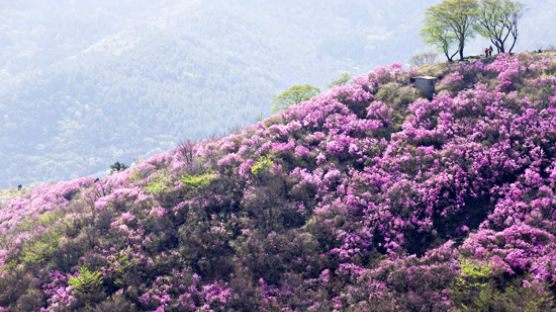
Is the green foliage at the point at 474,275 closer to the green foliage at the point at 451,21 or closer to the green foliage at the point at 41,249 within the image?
the green foliage at the point at 41,249

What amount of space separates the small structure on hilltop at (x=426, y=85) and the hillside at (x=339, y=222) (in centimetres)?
52

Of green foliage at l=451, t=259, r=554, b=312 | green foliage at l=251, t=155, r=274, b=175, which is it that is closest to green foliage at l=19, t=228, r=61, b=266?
green foliage at l=251, t=155, r=274, b=175

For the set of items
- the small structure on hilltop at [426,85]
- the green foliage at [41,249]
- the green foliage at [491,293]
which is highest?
the small structure on hilltop at [426,85]

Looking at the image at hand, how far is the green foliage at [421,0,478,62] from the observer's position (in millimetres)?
27359

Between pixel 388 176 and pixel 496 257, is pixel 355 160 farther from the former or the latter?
pixel 496 257

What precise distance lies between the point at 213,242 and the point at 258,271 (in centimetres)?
243

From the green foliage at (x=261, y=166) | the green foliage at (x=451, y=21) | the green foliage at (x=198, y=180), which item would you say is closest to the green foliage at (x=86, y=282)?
the green foliage at (x=198, y=180)

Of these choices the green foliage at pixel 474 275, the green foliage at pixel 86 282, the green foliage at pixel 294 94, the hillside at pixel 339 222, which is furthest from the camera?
the green foliage at pixel 294 94

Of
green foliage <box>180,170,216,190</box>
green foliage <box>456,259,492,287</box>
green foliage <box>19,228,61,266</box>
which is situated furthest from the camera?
green foliage <box>180,170,216,190</box>

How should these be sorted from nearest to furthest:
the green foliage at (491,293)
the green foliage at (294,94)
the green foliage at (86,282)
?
the green foliage at (491,293)
the green foliage at (86,282)
the green foliage at (294,94)

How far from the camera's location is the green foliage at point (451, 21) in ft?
89.8

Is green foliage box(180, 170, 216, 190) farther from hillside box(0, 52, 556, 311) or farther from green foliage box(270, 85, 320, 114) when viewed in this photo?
green foliage box(270, 85, 320, 114)

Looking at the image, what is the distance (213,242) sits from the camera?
1641 cm

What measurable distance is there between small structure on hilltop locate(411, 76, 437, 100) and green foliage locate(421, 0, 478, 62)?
5748mm
